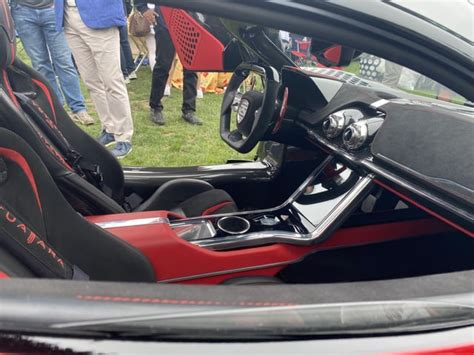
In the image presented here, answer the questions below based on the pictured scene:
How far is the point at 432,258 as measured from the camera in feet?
5.34

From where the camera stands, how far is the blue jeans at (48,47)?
13.6 feet

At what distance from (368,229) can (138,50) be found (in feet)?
21.6

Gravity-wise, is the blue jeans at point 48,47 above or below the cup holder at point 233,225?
below

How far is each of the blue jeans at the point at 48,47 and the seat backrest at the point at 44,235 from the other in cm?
331

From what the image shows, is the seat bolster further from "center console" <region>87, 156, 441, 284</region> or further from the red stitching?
the red stitching

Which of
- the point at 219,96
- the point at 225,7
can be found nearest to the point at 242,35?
the point at 225,7

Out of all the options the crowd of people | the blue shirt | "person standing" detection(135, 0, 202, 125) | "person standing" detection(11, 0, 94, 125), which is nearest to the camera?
the blue shirt

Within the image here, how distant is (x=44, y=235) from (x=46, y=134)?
0.51 metres

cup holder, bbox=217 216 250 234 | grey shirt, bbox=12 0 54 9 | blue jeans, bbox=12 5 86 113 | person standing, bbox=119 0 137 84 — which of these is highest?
cup holder, bbox=217 216 250 234

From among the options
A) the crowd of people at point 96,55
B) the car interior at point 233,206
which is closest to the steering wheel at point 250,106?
the car interior at point 233,206

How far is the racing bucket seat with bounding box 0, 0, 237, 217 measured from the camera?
1.26 m

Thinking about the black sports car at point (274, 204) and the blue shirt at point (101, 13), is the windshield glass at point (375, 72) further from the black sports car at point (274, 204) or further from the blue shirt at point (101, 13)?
the blue shirt at point (101, 13)

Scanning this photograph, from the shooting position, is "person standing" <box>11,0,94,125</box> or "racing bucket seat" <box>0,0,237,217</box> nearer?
"racing bucket seat" <box>0,0,237,217</box>

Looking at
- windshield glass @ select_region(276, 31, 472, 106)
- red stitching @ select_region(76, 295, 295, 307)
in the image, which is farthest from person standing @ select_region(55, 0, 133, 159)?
red stitching @ select_region(76, 295, 295, 307)
